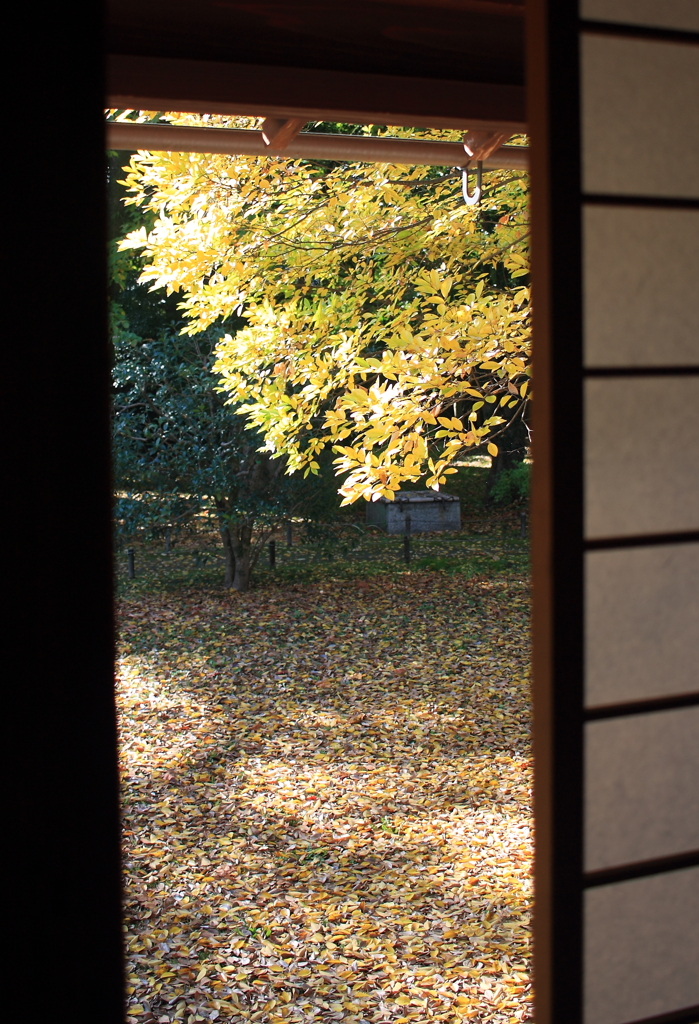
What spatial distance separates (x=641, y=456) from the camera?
1.26 m

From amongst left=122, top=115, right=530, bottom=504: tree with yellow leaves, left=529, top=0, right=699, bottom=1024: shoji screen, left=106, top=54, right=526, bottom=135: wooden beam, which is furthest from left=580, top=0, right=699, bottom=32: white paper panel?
left=122, top=115, right=530, bottom=504: tree with yellow leaves

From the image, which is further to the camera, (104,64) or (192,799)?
(192,799)

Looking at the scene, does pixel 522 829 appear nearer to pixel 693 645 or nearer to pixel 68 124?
pixel 693 645

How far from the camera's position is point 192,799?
604cm

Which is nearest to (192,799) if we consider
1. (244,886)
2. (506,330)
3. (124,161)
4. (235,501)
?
(244,886)

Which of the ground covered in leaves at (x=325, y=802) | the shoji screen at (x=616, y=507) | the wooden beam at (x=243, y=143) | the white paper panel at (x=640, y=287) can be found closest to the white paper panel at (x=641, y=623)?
the shoji screen at (x=616, y=507)

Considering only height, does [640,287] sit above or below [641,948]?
above

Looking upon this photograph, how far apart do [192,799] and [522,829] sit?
2.34 meters

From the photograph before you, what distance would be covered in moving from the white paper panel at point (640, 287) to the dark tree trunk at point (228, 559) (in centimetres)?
954

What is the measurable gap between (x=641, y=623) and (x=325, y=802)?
198 inches

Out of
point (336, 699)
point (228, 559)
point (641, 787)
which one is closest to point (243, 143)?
point (641, 787)

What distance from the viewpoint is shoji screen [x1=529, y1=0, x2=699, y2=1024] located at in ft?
3.90

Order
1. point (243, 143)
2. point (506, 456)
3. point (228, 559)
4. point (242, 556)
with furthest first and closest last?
point (506, 456), point (228, 559), point (242, 556), point (243, 143)

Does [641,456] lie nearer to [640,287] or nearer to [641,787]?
[640,287]
